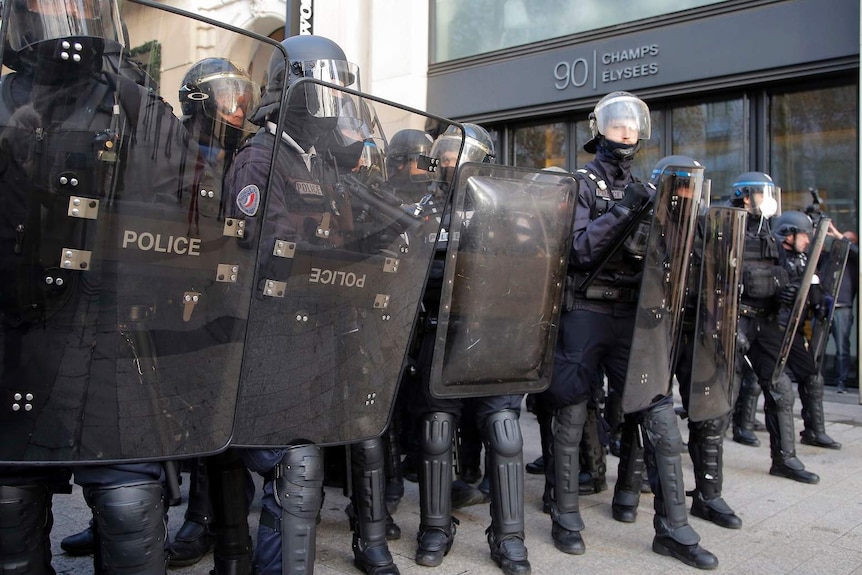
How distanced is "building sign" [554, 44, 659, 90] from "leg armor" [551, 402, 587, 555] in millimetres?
6155

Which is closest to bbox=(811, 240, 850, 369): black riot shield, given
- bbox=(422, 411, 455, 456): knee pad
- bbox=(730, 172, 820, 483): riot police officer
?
bbox=(730, 172, 820, 483): riot police officer

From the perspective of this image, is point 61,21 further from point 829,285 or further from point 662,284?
point 829,285

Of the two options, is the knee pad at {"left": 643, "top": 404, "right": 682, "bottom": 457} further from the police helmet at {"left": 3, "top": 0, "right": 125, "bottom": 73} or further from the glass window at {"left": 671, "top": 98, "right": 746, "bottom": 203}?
the glass window at {"left": 671, "top": 98, "right": 746, "bottom": 203}

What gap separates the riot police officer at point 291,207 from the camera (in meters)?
2.24

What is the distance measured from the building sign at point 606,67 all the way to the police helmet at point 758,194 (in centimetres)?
375

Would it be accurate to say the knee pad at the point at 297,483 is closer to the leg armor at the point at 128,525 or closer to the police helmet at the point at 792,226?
the leg armor at the point at 128,525

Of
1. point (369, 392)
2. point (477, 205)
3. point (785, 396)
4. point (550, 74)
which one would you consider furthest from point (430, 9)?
point (369, 392)

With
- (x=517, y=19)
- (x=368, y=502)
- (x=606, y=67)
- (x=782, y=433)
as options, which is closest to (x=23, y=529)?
(x=368, y=502)

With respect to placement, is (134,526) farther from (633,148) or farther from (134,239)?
(633,148)

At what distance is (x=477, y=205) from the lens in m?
3.22

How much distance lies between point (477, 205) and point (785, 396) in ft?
9.87

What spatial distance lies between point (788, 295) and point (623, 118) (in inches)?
83.1

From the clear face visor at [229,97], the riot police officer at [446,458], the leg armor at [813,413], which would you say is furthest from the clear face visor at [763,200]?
the clear face visor at [229,97]

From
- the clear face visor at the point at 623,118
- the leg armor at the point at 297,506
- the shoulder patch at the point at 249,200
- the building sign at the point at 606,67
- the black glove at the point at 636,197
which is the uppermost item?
the building sign at the point at 606,67
